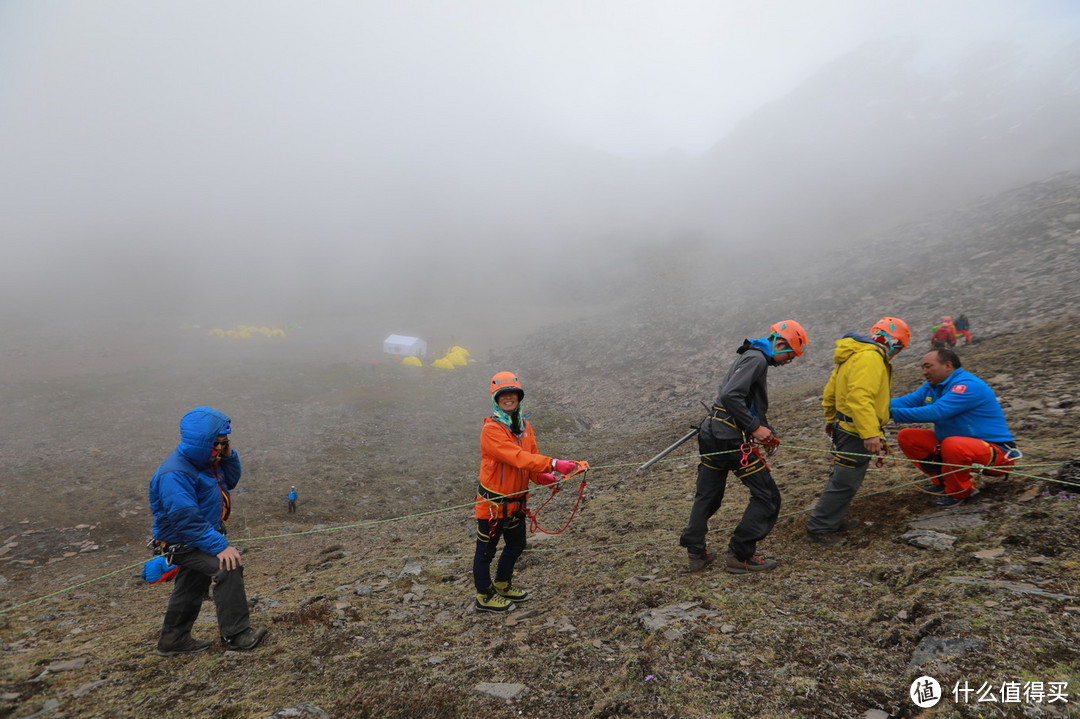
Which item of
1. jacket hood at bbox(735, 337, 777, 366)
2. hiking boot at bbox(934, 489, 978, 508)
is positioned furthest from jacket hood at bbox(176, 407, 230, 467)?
hiking boot at bbox(934, 489, 978, 508)

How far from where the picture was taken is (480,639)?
16.2ft

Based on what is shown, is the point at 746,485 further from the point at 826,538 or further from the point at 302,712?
the point at 302,712

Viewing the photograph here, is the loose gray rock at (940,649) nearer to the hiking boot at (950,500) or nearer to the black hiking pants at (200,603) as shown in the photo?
the hiking boot at (950,500)

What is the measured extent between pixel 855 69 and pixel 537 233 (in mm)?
104836

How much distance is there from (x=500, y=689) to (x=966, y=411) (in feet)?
19.2

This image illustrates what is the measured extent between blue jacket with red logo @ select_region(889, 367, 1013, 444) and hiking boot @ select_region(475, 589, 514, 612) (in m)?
5.27

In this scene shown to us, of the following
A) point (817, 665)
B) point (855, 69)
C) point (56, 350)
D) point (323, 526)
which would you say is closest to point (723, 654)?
point (817, 665)

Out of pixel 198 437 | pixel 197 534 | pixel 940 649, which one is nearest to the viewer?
pixel 940 649

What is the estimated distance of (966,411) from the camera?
5641 mm

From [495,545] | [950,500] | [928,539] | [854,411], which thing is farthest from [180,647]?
[950,500]

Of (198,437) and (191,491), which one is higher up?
(198,437)

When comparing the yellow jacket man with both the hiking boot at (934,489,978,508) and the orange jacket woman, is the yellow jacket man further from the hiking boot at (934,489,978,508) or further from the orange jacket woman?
the orange jacket woman

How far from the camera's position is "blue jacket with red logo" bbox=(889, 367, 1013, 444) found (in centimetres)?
556

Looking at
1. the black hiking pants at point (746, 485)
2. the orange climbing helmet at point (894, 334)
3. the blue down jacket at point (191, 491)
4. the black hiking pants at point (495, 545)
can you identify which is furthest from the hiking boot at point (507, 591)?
the orange climbing helmet at point (894, 334)
